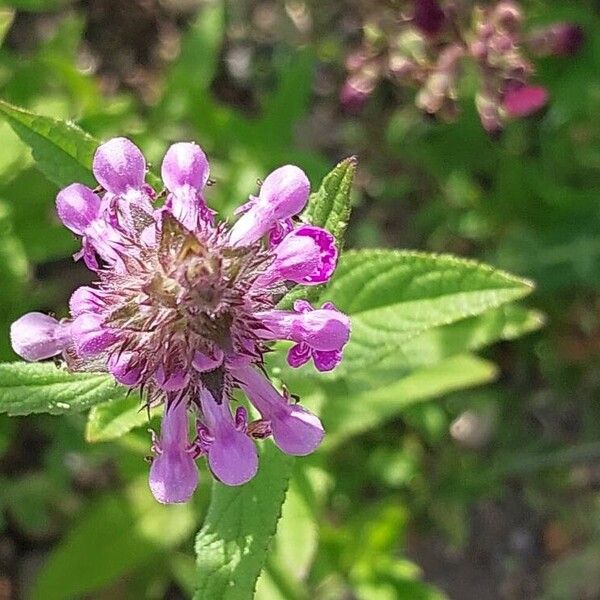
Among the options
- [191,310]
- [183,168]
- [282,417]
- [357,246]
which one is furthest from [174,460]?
[357,246]

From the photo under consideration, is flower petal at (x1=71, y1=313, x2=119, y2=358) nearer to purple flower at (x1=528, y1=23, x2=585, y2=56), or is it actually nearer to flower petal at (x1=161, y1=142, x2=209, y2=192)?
flower petal at (x1=161, y1=142, x2=209, y2=192)

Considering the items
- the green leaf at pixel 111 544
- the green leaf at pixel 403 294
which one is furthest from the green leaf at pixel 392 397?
the green leaf at pixel 111 544

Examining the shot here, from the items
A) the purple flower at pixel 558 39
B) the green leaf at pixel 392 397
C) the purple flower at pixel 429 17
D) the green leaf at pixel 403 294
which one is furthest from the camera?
the purple flower at pixel 558 39

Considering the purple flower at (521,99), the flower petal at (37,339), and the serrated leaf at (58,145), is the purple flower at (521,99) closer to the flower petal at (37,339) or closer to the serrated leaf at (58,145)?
the serrated leaf at (58,145)

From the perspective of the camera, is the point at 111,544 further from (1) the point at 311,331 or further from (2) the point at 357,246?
(1) the point at 311,331

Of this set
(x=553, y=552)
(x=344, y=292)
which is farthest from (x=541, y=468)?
(x=344, y=292)

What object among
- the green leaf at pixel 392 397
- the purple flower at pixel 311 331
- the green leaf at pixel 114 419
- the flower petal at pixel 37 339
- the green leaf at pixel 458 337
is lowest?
the green leaf at pixel 392 397

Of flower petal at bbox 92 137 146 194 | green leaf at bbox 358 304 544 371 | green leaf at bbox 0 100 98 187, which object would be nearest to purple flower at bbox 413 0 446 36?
green leaf at bbox 358 304 544 371
